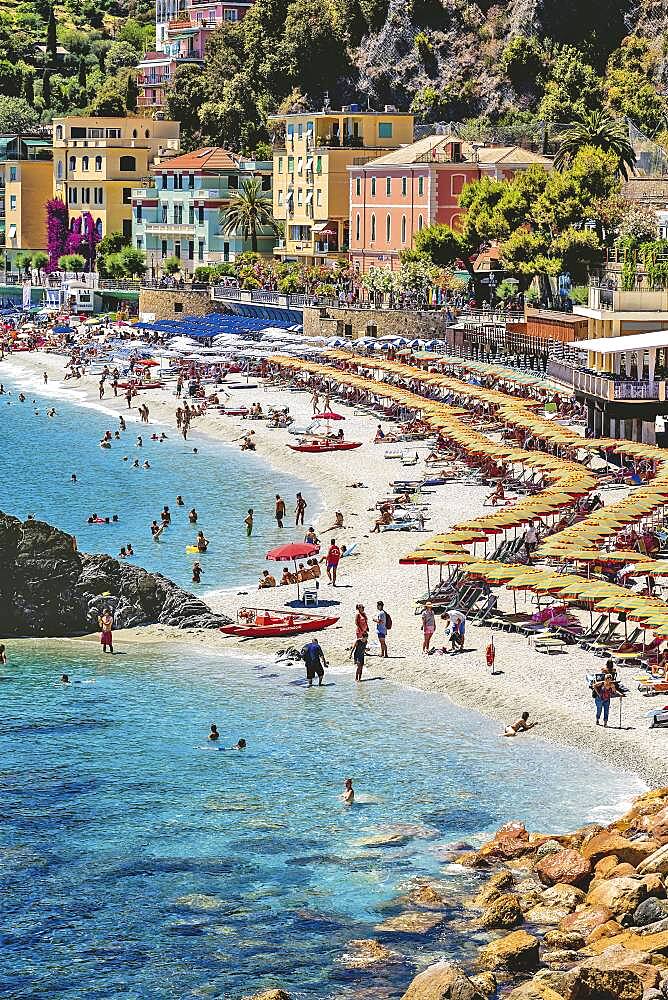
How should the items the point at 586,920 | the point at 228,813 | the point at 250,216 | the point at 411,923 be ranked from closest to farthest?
1. the point at 586,920
2. the point at 411,923
3. the point at 228,813
4. the point at 250,216

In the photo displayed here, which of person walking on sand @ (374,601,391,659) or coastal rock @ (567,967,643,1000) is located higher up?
person walking on sand @ (374,601,391,659)

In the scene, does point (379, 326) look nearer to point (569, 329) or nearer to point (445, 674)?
point (569, 329)

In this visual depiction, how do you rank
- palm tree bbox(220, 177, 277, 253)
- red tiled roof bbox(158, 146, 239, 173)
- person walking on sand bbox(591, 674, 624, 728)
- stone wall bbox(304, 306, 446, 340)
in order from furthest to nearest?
red tiled roof bbox(158, 146, 239, 173)
palm tree bbox(220, 177, 277, 253)
stone wall bbox(304, 306, 446, 340)
person walking on sand bbox(591, 674, 624, 728)

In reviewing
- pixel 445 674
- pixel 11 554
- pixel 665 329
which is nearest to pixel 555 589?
pixel 445 674

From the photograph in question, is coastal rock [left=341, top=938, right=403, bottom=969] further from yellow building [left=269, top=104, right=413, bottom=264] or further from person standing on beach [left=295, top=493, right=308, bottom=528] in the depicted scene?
yellow building [left=269, top=104, right=413, bottom=264]

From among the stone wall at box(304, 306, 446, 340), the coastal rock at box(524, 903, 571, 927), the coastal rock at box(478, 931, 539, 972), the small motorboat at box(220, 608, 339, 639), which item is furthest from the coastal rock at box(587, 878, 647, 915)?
the stone wall at box(304, 306, 446, 340)

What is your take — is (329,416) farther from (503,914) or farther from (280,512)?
(503,914)

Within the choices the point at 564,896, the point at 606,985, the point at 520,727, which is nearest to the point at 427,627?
the point at 520,727

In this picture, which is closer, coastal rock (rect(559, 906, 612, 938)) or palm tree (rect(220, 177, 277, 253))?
coastal rock (rect(559, 906, 612, 938))
